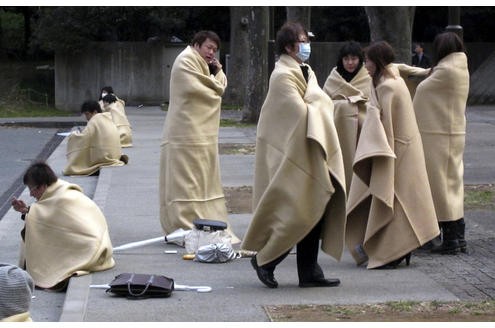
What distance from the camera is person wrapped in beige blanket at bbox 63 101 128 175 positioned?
1695 cm

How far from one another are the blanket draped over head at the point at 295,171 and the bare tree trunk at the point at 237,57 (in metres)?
26.9

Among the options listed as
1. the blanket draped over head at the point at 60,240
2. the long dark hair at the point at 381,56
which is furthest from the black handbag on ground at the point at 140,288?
the long dark hair at the point at 381,56

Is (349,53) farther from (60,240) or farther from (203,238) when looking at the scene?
(60,240)

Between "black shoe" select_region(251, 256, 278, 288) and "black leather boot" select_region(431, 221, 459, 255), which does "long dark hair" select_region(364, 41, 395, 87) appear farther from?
"black shoe" select_region(251, 256, 278, 288)

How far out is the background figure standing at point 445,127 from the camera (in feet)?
30.3

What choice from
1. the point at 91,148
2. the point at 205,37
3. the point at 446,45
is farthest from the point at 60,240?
the point at 91,148

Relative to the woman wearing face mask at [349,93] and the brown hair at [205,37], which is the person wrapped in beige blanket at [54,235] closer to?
the brown hair at [205,37]

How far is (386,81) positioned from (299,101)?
1.27 metres

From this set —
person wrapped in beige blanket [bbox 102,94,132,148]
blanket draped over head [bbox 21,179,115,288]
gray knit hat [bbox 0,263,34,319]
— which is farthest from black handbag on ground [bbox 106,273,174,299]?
person wrapped in beige blanket [bbox 102,94,132,148]

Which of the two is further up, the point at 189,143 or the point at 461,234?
the point at 189,143

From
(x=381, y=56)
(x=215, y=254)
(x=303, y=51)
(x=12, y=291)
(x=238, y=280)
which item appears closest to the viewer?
(x=12, y=291)

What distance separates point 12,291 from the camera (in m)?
5.52

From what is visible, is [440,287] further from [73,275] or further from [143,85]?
[143,85]

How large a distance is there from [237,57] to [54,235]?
27.3 m
